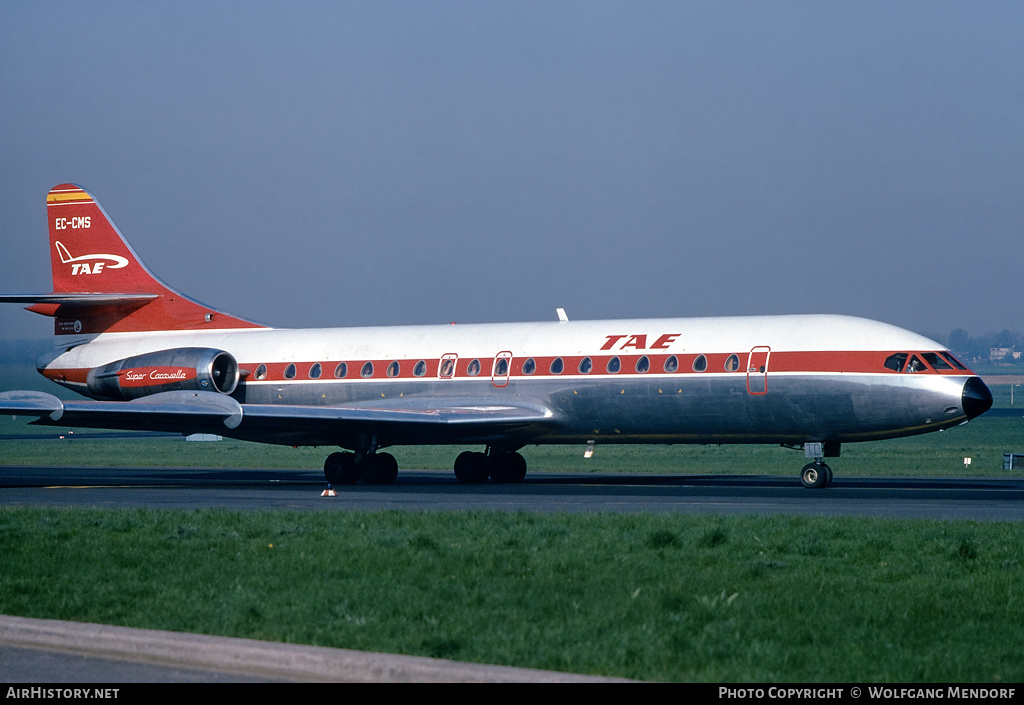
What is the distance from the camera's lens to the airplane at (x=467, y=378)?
25281 mm

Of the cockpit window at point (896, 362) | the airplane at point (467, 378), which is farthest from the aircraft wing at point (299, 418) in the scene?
the cockpit window at point (896, 362)

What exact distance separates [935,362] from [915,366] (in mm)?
444

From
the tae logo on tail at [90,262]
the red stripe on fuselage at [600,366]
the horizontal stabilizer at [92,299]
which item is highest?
the tae logo on tail at [90,262]

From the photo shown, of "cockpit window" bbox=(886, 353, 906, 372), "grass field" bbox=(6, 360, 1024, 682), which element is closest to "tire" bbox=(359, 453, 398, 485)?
"cockpit window" bbox=(886, 353, 906, 372)

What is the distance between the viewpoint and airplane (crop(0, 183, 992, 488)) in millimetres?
25281

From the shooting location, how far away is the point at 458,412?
28.7 m

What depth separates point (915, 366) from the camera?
80.9ft

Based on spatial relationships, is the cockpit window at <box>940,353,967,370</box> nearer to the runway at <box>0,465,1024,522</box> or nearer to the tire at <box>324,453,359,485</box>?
the runway at <box>0,465,1024,522</box>

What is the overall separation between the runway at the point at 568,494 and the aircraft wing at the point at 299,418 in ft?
4.16

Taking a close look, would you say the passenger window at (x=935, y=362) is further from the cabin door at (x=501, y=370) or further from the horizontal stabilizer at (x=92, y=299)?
the horizontal stabilizer at (x=92, y=299)
